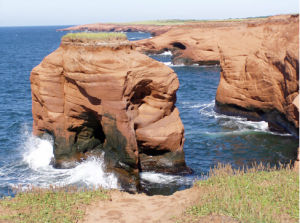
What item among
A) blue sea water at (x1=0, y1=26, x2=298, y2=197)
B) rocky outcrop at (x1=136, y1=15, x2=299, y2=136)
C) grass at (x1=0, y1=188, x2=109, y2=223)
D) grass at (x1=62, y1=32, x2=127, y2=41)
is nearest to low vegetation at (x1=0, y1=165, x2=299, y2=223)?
grass at (x1=0, y1=188, x2=109, y2=223)

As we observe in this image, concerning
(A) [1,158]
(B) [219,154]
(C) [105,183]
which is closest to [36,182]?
(C) [105,183]

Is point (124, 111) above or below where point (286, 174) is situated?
above

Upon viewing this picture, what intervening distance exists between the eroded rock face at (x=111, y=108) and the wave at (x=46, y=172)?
49cm

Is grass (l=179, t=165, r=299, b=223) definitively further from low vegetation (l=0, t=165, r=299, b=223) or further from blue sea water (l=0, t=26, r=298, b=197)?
blue sea water (l=0, t=26, r=298, b=197)

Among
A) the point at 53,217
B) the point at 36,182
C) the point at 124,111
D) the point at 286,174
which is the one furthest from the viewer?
the point at 36,182

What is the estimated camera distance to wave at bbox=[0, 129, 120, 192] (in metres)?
17.1

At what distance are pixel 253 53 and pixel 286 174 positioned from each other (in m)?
15.4

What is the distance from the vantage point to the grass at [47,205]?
11109mm

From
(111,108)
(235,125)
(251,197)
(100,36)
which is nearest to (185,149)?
(235,125)

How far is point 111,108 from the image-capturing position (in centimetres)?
1644

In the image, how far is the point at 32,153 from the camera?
824 inches

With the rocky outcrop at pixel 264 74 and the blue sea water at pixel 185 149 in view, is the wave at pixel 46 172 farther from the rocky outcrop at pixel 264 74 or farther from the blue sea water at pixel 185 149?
the rocky outcrop at pixel 264 74

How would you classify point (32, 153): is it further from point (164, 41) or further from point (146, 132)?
point (164, 41)

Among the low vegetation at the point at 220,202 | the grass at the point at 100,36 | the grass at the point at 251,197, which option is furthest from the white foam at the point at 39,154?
the grass at the point at 251,197
